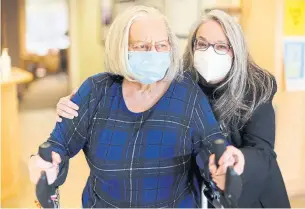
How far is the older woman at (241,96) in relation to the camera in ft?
4.46

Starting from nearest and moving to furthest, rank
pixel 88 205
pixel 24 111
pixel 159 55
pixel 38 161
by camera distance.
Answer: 1. pixel 38 161
2. pixel 159 55
3. pixel 88 205
4. pixel 24 111

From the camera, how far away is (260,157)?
4.22 feet

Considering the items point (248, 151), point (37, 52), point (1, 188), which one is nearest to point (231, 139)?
point (248, 151)

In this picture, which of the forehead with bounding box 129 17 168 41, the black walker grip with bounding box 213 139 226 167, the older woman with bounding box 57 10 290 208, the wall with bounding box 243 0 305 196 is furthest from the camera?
the wall with bounding box 243 0 305 196

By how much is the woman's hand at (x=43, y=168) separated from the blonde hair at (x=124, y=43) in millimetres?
311

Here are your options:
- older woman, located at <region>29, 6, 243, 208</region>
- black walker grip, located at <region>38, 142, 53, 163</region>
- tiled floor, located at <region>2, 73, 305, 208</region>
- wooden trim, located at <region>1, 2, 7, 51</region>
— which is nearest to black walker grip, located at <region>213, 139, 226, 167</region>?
older woman, located at <region>29, 6, 243, 208</region>

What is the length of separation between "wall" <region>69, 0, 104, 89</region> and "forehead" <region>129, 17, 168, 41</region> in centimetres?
121

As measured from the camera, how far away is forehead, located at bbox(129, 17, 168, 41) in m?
1.22

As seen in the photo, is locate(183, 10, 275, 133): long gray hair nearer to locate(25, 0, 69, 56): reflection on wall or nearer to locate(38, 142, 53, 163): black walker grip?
locate(38, 142, 53, 163): black walker grip

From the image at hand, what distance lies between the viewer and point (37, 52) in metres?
2.42

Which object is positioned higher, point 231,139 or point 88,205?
point 231,139

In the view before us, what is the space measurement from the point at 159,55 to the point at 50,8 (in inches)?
53.9

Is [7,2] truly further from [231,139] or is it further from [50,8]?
[231,139]

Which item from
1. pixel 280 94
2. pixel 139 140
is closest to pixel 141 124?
pixel 139 140
